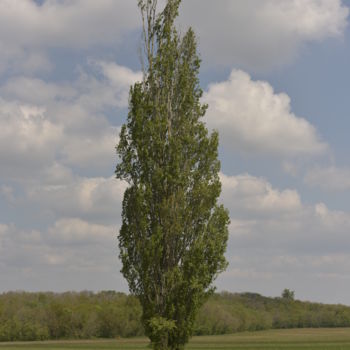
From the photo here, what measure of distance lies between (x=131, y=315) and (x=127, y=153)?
85644mm

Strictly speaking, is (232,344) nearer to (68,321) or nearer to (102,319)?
(102,319)

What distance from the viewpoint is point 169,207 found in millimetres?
24125

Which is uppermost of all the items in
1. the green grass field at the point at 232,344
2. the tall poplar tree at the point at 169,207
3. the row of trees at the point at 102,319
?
the tall poplar tree at the point at 169,207

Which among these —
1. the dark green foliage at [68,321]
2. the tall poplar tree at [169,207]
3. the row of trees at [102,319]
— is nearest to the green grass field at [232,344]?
the row of trees at [102,319]

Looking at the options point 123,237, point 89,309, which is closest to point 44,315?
point 89,309

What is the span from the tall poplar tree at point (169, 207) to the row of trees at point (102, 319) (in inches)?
2497

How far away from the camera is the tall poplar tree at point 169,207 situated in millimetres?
23781

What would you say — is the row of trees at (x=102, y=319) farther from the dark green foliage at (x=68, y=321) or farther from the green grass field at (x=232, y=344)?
the green grass field at (x=232, y=344)

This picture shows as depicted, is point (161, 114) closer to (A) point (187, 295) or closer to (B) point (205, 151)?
(B) point (205, 151)

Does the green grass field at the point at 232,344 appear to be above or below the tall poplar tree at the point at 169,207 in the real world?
below

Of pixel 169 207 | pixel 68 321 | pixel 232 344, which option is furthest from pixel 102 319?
pixel 169 207

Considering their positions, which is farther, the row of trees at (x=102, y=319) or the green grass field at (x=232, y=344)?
the row of trees at (x=102, y=319)

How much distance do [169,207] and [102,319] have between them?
86.1 m

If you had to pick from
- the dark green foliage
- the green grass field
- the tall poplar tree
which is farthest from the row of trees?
the tall poplar tree
